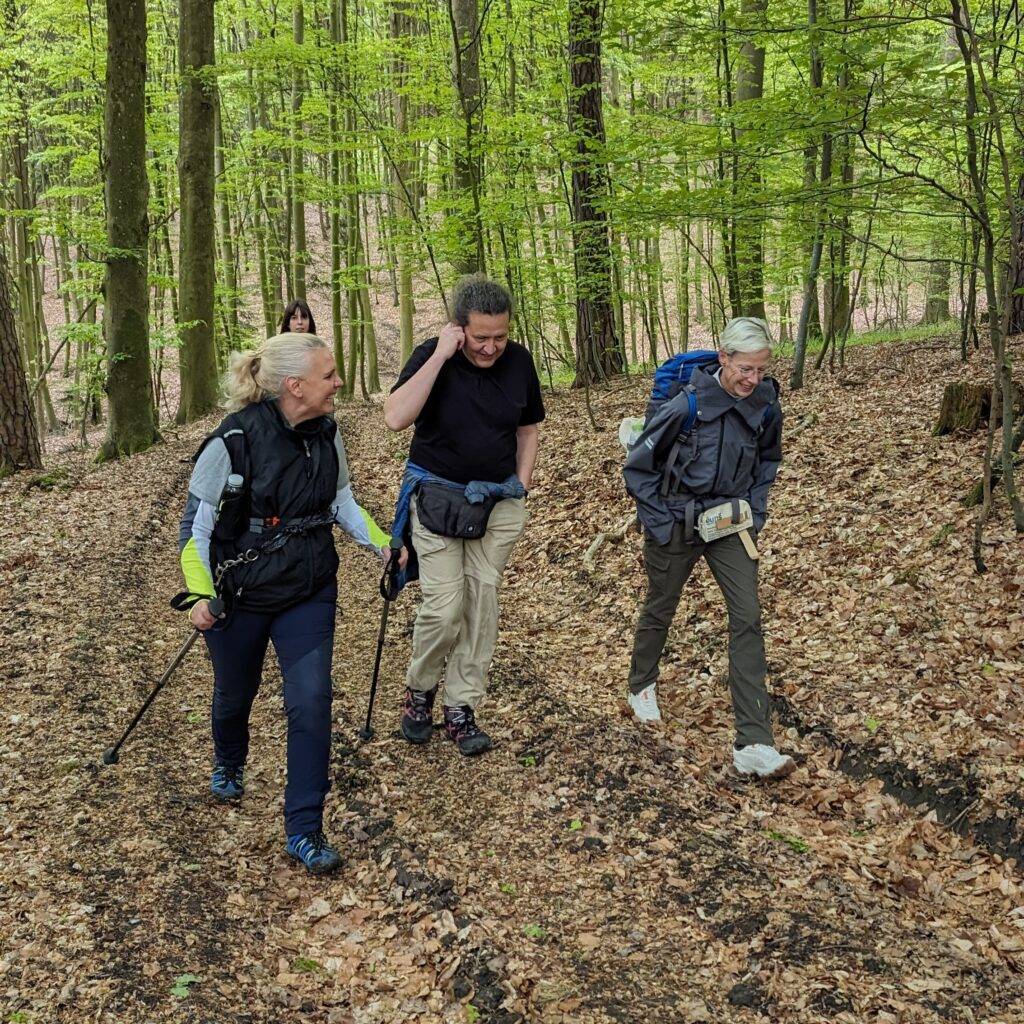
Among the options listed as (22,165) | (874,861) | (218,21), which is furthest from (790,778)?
(218,21)

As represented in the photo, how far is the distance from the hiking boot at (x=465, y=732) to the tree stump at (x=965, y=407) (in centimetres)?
543

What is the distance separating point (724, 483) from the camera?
4781mm

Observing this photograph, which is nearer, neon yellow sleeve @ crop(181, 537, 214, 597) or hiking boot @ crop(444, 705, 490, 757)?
neon yellow sleeve @ crop(181, 537, 214, 597)

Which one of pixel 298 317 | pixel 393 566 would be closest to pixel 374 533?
pixel 393 566

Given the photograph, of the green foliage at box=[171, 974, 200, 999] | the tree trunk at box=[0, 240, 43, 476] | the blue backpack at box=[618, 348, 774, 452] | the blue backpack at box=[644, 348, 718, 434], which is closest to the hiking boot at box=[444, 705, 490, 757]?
the blue backpack at box=[618, 348, 774, 452]

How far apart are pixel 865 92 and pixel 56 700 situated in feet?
20.6

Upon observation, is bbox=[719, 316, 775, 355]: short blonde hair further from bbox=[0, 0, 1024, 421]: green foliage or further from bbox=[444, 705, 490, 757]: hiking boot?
bbox=[444, 705, 490, 757]: hiking boot

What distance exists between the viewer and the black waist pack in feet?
15.3

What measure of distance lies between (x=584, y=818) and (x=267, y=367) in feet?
8.41

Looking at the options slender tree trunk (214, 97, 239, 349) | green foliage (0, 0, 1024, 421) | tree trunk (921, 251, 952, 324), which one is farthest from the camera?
slender tree trunk (214, 97, 239, 349)

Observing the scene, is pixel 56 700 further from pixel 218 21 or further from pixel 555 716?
pixel 218 21

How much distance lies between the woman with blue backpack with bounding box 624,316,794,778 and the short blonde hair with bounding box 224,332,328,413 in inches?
74.2

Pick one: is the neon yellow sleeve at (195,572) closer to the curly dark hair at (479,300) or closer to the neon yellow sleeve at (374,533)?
the neon yellow sleeve at (374,533)

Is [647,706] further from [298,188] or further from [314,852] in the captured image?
[298,188]
